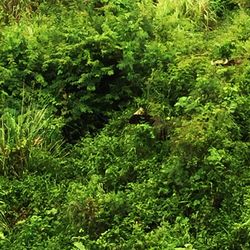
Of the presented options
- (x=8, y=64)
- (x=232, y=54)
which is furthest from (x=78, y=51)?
(x=232, y=54)

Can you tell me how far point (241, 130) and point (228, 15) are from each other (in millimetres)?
3318

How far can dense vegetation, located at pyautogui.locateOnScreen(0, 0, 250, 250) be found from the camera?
497cm

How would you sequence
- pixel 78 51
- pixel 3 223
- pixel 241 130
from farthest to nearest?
1. pixel 78 51
2. pixel 241 130
3. pixel 3 223

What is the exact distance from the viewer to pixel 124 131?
20.3ft

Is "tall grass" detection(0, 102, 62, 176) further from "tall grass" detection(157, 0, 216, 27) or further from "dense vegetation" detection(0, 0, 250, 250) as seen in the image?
"tall grass" detection(157, 0, 216, 27)

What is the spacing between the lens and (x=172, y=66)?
6.44 metres

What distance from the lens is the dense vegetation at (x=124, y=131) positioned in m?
4.97

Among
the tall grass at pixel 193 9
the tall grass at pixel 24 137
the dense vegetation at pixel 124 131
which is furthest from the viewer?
the tall grass at pixel 193 9

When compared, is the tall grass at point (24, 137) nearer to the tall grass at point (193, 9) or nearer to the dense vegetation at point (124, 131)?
the dense vegetation at point (124, 131)

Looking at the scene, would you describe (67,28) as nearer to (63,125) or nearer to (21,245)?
(63,125)

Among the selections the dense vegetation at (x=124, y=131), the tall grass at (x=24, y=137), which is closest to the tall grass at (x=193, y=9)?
the dense vegetation at (x=124, y=131)

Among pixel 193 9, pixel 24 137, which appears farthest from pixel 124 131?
pixel 193 9

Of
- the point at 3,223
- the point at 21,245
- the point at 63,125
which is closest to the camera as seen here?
the point at 21,245

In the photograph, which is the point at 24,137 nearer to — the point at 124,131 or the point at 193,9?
the point at 124,131
